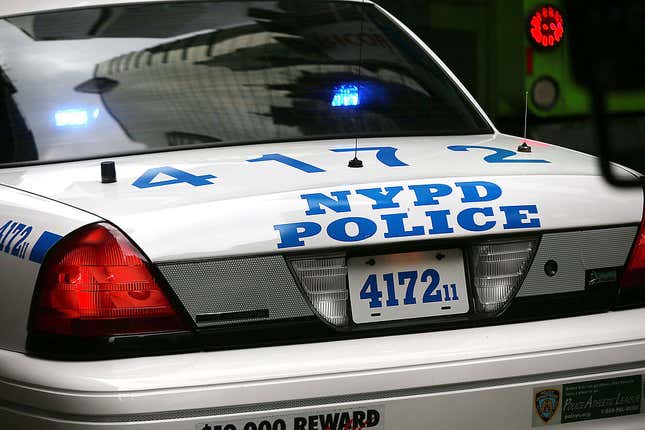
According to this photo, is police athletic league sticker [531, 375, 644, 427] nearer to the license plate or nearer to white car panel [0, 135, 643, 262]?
the license plate

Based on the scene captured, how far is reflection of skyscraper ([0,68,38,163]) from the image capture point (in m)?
3.45

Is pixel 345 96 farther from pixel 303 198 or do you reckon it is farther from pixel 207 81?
pixel 303 198

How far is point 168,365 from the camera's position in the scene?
2.75 m

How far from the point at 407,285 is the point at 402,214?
18 cm

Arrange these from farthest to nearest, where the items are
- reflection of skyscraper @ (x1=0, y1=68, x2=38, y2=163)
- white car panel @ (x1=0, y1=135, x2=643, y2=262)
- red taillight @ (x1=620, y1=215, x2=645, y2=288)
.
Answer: reflection of skyscraper @ (x1=0, y1=68, x2=38, y2=163)
red taillight @ (x1=620, y1=215, x2=645, y2=288)
white car panel @ (x1=0, y1=135, x2=643, y2=262)

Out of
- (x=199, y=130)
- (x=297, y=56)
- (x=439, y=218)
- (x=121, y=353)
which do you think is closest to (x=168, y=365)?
(x=121, y=353)

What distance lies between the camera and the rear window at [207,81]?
3508mm

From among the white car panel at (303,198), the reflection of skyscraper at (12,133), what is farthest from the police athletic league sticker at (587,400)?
the reflection of skyscraper at (12,133)

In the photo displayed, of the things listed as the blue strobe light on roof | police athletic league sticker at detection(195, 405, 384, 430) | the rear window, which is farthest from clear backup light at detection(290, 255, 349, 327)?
the blue strobe light on roof

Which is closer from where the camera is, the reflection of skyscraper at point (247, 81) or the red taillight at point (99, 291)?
the red taillight at point (99, 291)

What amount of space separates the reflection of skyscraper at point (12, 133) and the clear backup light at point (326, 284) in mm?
959

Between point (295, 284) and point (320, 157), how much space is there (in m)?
0.48

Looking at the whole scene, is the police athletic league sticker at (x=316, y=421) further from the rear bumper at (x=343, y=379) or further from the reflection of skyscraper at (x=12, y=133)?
the reflection of skyscraper at (x=12, y=133)

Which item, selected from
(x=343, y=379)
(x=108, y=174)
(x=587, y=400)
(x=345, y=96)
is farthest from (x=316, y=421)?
(x=345, y=96)
